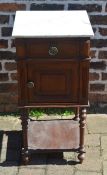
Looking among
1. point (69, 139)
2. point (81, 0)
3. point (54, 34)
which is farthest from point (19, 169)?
point (81, 0)

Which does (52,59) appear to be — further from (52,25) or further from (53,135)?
(53,135)

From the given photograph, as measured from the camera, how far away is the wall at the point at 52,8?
12.5 feet

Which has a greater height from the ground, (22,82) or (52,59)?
(52,59)

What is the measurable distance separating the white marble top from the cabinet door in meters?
0.20

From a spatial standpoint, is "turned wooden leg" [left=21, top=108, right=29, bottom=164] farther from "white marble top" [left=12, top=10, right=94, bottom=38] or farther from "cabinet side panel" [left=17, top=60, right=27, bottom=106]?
"white marble top" [left=12, top=10, right=94, bottom=38]

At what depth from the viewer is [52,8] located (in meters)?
3.81

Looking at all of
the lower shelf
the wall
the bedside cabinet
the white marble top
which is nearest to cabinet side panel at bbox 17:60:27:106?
the bedside cabinet

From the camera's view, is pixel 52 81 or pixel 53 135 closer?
pixel 52 81

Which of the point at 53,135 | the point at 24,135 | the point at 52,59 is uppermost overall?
the point at 52,59

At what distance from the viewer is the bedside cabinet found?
9.78ft

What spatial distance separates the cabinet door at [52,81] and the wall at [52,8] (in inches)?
37.0

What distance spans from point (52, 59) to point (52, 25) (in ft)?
0.93

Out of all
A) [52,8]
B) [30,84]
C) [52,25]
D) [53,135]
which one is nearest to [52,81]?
[30,84]

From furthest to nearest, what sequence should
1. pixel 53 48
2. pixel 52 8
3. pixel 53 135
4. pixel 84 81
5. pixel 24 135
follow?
pixel 52 8 → pixel 53 135 → pixel 24 135 → pixel 84 81 → pixel 53 48
